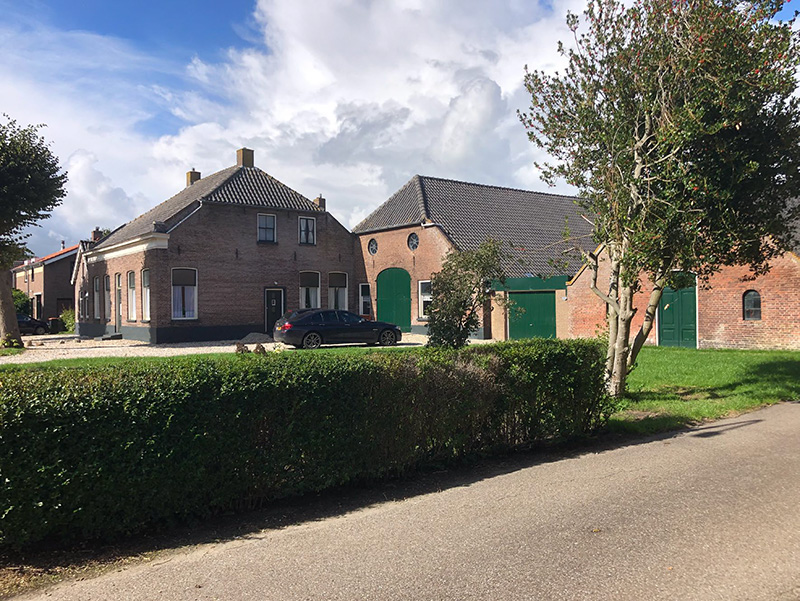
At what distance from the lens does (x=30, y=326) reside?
1452 inches

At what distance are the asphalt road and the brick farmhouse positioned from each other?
50.5 feet

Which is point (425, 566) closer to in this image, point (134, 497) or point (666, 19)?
point (134, 497)

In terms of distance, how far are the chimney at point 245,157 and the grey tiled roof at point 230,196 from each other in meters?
0.35

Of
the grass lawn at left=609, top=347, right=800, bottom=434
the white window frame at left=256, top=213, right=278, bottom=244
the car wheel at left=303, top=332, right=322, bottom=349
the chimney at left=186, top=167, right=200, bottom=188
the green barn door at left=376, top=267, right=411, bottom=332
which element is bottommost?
the grass lawn at left=609, top=347, right=800, bottom=434

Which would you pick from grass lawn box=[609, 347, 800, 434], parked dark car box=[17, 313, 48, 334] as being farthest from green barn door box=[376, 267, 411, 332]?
parked dark car box=[17, 313, 48, 334]

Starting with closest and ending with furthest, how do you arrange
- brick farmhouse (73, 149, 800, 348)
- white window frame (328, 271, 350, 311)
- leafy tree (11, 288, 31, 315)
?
1. brick farmhouse (73, 149, 800, 348)
2. white window frame (328, 271, 350, 311)
3. leafy tree (11, 288, 31, 315)

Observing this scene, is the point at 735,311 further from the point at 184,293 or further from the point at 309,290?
the point at 184,293

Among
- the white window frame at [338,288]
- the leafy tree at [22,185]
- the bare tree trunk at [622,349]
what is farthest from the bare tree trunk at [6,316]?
the bare tree trunk at [622,349]

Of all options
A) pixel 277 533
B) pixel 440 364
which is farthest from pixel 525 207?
pixel 277 533

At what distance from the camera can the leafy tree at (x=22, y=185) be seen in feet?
72.2

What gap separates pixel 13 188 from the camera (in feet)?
72.3

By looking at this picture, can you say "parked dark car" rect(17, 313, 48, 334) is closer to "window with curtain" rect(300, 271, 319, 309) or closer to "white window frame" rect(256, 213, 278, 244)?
"white window frame" rect(256, 213, 278, 244)

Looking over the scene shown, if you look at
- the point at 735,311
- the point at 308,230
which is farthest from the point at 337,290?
the point at 735,311

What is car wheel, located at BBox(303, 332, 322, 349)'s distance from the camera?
2150 centimetres
